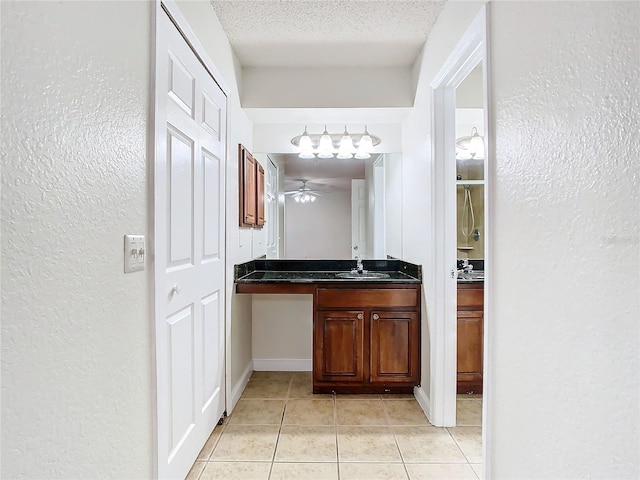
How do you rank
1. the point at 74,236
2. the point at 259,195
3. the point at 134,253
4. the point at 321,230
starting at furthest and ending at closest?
the point at 321,230 < the point at 259,195 < the point at 134,253 < the point at 74,236

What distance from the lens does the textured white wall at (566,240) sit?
734 millimetres

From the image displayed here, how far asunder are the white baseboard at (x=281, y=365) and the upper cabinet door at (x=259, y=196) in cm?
114

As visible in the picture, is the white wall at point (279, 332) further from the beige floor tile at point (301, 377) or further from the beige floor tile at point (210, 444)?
the beige floor tile at point (210, 444)

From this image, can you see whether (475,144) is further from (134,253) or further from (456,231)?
(134,253)

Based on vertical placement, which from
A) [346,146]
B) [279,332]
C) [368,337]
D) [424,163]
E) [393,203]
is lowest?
[279,332]

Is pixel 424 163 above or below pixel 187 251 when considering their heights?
above

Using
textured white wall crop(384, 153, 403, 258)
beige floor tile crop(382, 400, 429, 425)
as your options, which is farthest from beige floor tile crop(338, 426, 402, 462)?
textured white wall crop(384, 153, 403, 258)

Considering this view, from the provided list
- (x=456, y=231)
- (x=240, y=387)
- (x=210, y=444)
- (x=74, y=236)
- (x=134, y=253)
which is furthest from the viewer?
(x=240, y=387)

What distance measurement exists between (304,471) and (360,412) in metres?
0.66

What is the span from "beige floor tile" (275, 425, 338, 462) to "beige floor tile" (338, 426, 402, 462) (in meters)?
0.05

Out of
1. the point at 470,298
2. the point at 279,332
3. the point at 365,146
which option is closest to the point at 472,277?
the point at 470,298

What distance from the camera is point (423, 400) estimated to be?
2287 mm

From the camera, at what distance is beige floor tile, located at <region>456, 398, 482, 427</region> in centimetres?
215

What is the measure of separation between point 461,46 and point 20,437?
6.50 ft
